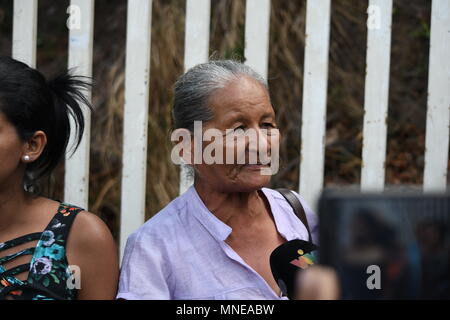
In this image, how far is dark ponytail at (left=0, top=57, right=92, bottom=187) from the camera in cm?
216

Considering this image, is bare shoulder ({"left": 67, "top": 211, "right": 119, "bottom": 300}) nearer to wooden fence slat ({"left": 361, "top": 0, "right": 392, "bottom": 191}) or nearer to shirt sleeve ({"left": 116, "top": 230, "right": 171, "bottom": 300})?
shirt sleeve ({"left": 116, "top": 230, "right": 171, "bottom": 300})

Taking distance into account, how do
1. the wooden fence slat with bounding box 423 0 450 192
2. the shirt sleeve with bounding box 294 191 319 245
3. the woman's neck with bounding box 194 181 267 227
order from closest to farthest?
1. the woman's neck with bounding box 194 181 267 227
2. the shirt sleeve with bounding box 294 191 319 245
3. the wooden fence slat with bounding box 423 0 450 192

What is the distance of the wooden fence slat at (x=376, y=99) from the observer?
8.82ft

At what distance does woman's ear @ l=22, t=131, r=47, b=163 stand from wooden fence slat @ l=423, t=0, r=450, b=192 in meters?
1.50

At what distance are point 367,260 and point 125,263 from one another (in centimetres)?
120

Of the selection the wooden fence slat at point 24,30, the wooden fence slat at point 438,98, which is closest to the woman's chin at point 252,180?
the wooden fence slat at point 438,98

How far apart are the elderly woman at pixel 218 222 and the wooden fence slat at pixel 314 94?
0.48m

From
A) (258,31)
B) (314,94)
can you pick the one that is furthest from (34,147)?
(314,94)

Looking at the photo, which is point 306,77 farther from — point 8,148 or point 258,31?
point 8,148

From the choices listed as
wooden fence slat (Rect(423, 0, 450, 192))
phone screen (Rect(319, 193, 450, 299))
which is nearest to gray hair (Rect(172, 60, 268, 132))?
wooden fence slat (Rect(423, 0, 450, 192))

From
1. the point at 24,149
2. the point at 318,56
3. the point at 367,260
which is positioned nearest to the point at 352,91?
the point at 318,56

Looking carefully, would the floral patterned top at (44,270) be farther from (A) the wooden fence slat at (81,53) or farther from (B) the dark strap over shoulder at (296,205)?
(B) the dark strap over shoulder at (296,205)

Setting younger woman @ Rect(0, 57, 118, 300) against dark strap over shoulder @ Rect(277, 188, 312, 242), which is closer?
younger woman @ Rect(0, 57, 118, 300)

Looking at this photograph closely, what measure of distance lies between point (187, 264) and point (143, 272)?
14 centimetres
